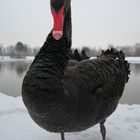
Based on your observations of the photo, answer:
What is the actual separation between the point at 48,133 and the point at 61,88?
1.44 m

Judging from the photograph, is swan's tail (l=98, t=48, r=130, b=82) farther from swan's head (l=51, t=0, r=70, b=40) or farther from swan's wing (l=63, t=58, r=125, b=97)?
swan's head (l=51, t=0, r=70, b=40)

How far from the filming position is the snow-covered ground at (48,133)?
315 cm

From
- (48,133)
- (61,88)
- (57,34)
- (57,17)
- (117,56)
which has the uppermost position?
(57,17)

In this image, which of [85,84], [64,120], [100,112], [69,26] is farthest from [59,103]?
[69,26]

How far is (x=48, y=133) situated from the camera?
3285mm

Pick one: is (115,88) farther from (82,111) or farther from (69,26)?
(69,26)

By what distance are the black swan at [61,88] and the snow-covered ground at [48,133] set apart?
0.84 metres

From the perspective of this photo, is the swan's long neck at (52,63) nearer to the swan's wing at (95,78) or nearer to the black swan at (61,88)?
the black swan at (61,88)

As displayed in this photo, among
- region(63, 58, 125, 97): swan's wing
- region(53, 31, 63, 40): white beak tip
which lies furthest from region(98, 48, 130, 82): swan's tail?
region(53, 31, 63, 40): white beak tip

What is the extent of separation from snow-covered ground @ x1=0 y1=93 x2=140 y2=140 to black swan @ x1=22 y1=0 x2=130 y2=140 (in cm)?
84

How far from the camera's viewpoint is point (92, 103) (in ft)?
7.44

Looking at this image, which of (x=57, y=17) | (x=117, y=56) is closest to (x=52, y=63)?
(x=57, y=17)

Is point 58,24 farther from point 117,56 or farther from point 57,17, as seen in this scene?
point 117,56

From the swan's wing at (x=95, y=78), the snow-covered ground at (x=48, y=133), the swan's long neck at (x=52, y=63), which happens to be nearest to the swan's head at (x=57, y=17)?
the swan's long neck at (x=52, y=63)
